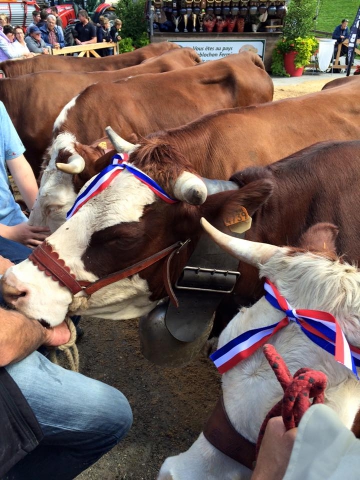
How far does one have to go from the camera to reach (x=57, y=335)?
208cm

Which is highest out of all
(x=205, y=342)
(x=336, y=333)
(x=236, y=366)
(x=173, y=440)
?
(x=336, y=333)

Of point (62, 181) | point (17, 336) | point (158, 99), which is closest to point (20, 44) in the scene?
point (158, 99)

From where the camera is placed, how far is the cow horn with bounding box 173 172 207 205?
1953 millimetres

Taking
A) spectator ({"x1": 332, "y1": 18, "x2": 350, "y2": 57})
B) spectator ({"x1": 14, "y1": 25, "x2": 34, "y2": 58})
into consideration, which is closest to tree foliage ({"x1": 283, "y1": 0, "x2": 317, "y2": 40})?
spectator ({"x1": 332, "y1": 18, "x2": 350, "y2": 57})

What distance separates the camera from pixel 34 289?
200 centimetres

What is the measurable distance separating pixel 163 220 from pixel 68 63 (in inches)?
243

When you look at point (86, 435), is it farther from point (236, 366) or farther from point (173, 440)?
point (173, 440)

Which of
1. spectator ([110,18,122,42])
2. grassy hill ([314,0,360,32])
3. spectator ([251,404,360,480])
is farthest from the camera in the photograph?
grassy hill ([314,0,360,32])

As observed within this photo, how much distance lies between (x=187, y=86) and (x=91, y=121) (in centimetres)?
121

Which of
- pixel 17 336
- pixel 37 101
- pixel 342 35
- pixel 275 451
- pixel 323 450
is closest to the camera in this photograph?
pixel 323 450

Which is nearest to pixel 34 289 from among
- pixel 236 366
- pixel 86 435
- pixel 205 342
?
pixel 86 435

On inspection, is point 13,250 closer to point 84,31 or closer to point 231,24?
point 84,31

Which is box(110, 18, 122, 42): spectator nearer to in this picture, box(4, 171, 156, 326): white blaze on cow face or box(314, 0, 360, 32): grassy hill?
box(4, 171, 156, 326): white blaze on cow face

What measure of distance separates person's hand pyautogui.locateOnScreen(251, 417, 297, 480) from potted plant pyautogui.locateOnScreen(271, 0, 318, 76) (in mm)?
15439
